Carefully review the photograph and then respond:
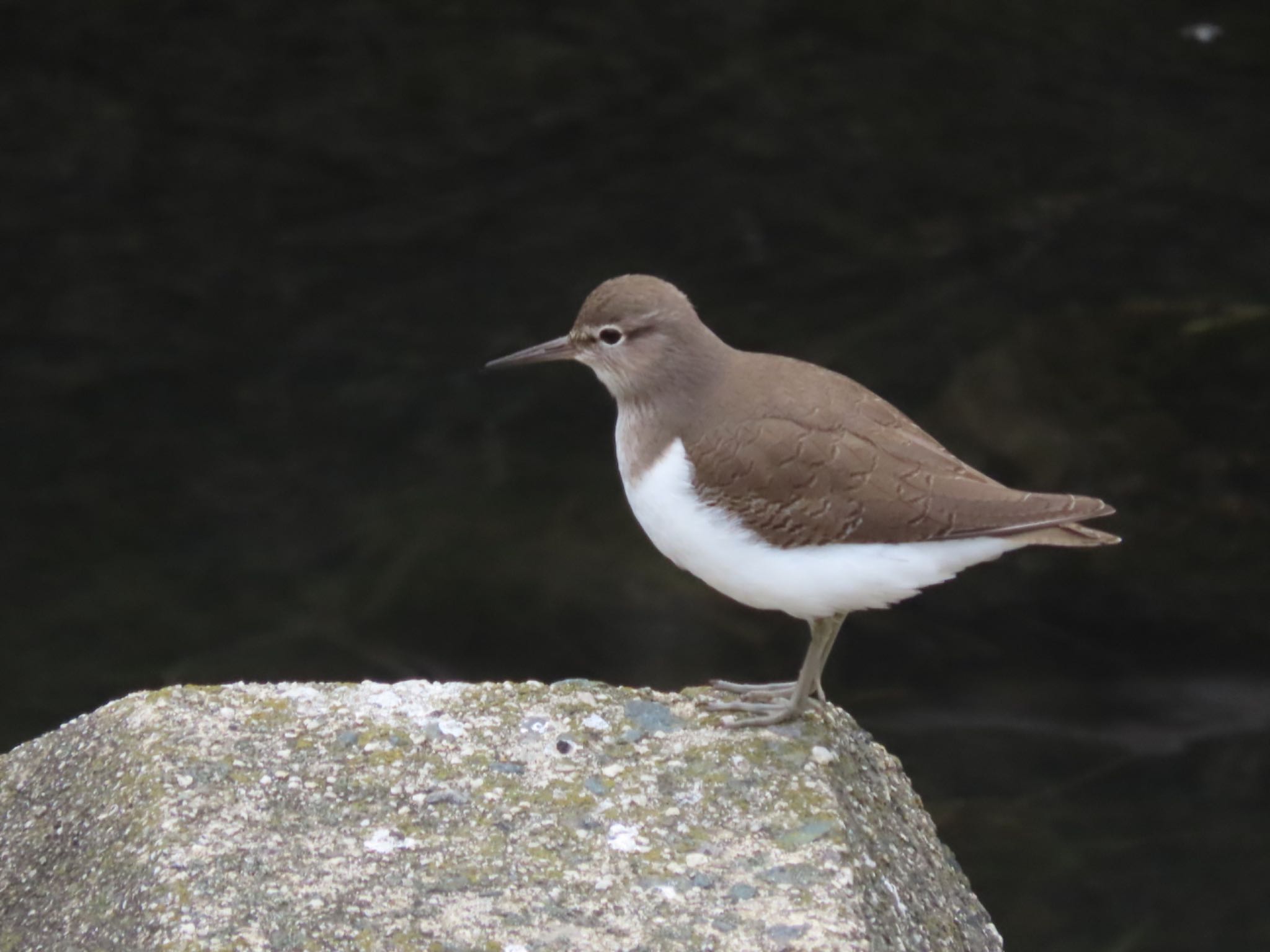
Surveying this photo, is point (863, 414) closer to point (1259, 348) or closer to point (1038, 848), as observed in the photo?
point (1038, 848)

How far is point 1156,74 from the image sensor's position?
11180 millimetres

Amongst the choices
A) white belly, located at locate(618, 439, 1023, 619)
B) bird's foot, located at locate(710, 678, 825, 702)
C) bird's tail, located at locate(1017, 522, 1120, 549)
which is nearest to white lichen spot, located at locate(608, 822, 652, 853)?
white belly, located at locate(618, 439, 1023, 619)

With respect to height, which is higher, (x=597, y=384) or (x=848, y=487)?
(x=848, y=487)

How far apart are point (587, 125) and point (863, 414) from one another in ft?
22.8

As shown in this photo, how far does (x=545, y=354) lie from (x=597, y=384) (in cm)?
505

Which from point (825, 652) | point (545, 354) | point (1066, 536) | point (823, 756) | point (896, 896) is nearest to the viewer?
point (896, 896)

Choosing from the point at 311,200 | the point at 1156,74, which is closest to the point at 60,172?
the point at 311,200

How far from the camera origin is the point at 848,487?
465cm

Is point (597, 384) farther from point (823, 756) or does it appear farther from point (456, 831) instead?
point (456, 831)

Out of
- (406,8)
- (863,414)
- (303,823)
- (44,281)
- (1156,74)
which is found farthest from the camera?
(406,8)

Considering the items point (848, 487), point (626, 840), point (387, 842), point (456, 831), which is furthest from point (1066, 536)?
point (387, 842)

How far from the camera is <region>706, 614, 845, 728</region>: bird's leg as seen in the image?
4.74 metres

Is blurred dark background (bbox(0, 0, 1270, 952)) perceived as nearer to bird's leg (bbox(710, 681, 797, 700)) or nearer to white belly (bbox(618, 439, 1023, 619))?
bird's leg (bbox(710, 681, 797, 700))

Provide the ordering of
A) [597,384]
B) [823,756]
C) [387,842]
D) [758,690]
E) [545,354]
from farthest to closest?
1. [597,384]
2. [545,354]
3. [758,690]
4. [823,756]
5. [387,842]
